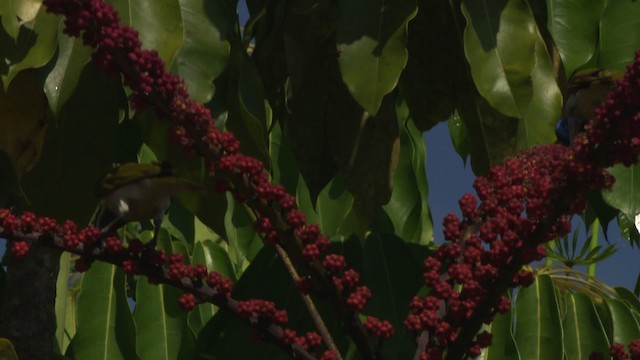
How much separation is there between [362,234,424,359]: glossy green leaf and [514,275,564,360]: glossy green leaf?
46cm

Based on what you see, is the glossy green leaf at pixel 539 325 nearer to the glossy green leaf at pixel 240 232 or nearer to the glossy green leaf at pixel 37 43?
the glossy green leaf at pixel 240 232

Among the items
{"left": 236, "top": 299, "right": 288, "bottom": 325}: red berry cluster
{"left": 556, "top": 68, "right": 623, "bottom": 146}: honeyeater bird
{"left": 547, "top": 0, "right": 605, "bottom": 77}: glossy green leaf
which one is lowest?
{"left": 236, "top": 299, "right": 288, "bottom": 325}: red berry cluster

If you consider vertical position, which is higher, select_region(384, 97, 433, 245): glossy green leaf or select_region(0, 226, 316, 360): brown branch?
select_region(384, 97, 433, 245): glossy green leaf

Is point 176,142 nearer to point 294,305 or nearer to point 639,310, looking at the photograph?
point 294,305

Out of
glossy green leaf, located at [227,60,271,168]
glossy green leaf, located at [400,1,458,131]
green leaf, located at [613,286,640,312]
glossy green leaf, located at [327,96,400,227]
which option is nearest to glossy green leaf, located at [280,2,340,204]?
glossy green leaf, located at [327,96,400,227]

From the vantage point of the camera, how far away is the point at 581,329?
3.19 meters

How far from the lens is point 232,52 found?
8.12 ft

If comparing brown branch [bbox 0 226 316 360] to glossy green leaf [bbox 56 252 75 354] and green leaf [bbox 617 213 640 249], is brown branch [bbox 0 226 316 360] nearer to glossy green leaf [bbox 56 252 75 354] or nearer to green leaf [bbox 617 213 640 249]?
green leaf [bbox 617 213 640 249]

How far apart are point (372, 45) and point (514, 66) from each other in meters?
0.29

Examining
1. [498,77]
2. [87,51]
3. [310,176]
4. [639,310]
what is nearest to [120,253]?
[87,51]

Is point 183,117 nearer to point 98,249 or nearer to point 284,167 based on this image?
point 98,249

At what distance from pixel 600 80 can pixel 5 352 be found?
143 centimetres

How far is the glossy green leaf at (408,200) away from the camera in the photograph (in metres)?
3.17

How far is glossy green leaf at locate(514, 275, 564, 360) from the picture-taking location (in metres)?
3.00
